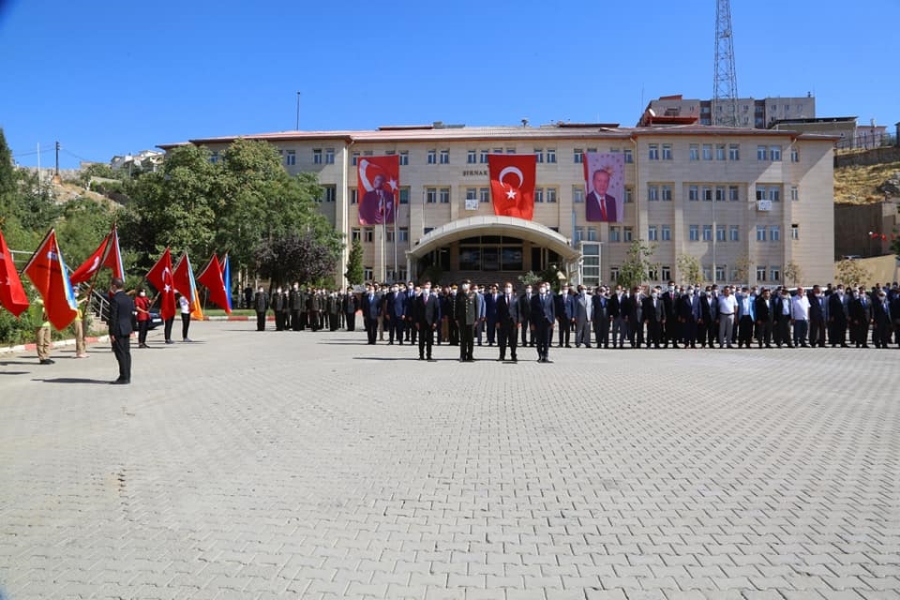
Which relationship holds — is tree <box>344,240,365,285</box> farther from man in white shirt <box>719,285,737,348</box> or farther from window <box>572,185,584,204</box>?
man in white shirt <box>719,285,737,348</box>

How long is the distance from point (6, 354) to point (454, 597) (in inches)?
778

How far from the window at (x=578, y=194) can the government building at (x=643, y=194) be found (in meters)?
0.09

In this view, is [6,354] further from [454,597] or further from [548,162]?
[548,162]

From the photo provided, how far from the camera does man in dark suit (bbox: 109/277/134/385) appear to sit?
13.6 m

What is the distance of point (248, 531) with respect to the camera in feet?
17.7

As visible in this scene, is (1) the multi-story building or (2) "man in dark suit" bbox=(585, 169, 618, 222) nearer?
(2) "man in dark suit" bbox=(585, 169, 618, 222)

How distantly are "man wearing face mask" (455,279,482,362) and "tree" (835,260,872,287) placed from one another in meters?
49.6

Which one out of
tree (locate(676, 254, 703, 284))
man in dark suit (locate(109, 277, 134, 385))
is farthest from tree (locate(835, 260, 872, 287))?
man in dark suit (locate(109, 277, 134, 385))

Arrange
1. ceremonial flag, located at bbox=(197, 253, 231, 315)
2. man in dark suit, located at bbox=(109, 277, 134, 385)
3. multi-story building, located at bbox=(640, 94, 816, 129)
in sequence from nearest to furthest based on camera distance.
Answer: man in dark suit, located at bbox=(109, 277, 134, 385)
ceremonial flag, located at bbox=(197, 253, 231, 315)
multi-story building, located at bbox=(640, 94, 816, 129)

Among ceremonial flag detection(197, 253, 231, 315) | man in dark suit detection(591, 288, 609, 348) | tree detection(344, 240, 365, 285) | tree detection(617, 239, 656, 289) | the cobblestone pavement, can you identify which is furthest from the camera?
tree detection(344, 240, 365, 285)

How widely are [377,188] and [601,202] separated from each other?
59.8ft

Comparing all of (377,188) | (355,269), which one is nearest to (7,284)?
(377,188)

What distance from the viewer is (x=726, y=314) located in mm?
23031

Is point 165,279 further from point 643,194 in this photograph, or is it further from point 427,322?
point 643,194
